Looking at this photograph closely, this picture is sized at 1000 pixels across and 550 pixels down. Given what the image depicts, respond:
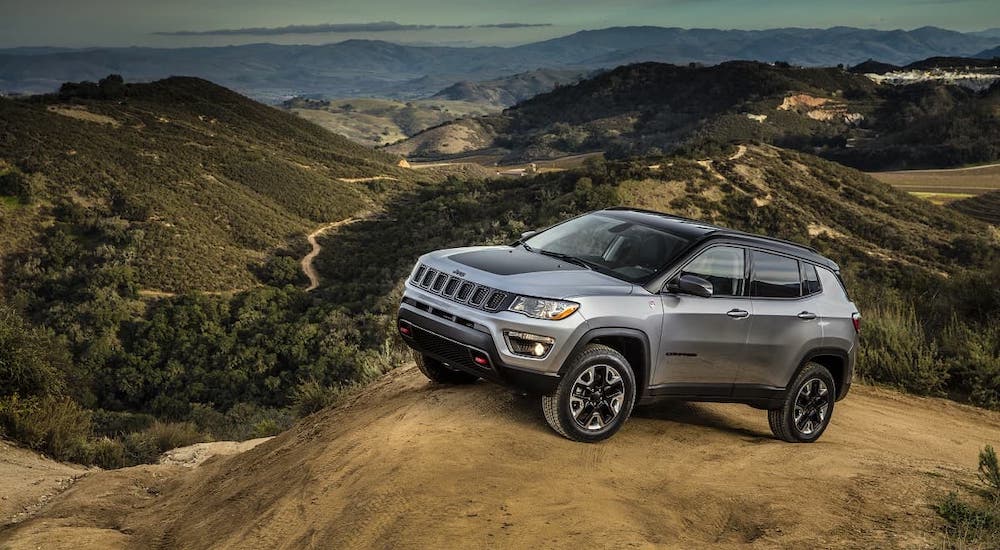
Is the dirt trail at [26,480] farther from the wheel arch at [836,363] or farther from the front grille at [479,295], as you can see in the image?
the wheel arch at [836,363]

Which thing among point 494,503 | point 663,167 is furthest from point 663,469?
point 663,167

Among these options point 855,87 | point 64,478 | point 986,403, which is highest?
point 855,87

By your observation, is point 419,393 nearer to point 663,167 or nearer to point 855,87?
point 663,167

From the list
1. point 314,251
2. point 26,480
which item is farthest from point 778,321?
point 314,251

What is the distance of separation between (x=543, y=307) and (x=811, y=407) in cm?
341

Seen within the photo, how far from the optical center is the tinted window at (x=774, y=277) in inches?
278

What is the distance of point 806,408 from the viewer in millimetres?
7562

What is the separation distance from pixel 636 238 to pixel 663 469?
7.16 feet

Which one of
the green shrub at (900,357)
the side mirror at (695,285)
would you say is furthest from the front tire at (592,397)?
the green shrub at (900,357)

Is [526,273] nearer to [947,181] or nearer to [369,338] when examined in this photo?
[369,338]

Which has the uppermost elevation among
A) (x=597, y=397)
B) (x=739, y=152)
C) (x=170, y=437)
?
(x=739, y=152)

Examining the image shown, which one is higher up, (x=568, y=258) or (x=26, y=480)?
(x=568, y=258)

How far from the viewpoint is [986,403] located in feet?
34.4

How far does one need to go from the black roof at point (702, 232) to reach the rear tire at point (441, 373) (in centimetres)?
218
